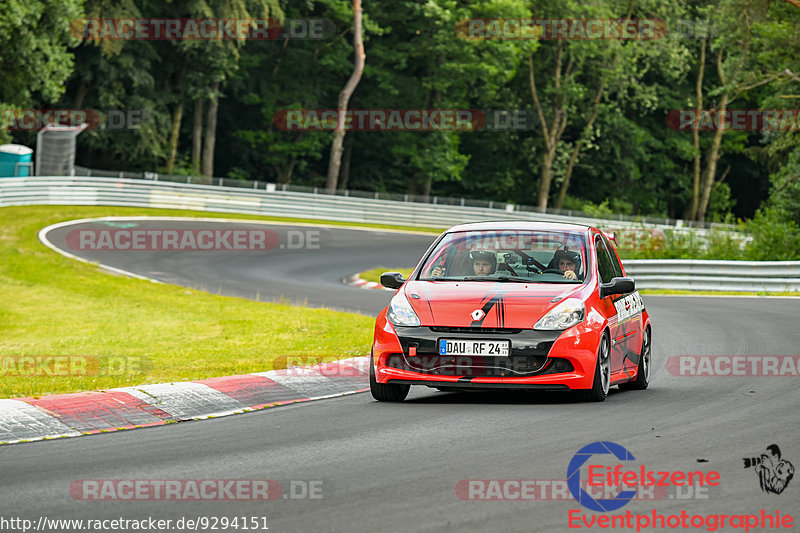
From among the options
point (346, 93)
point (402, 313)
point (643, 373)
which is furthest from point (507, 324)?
point (346, 93)

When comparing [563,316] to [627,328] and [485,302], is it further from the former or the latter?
[627,328]

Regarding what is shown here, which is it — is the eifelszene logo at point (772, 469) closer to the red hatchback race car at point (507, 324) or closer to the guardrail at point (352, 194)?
the red hatchback race car at point (507, 324)

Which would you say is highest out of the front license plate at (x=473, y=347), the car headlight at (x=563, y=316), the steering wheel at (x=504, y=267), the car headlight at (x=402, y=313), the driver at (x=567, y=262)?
the driver at (x=567, y=262)

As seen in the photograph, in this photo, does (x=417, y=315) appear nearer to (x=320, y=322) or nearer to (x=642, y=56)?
(x=320, y=322)

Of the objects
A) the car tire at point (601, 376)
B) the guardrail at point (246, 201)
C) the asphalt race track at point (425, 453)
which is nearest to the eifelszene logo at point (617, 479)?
the asphalt race track at point (425, 453)

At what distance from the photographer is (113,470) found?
255 inches

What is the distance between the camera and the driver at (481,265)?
10000 mm

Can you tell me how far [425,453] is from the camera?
6980mm

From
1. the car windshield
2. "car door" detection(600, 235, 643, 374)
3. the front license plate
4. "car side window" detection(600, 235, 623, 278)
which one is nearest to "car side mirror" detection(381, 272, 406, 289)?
the car windshield

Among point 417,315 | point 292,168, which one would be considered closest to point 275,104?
point 292,168

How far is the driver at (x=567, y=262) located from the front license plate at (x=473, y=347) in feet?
4.31

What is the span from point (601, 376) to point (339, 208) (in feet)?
129

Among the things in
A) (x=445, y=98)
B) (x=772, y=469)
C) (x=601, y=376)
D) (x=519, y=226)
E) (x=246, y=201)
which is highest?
(x=445, y=98)

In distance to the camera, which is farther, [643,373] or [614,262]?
[614,262]
